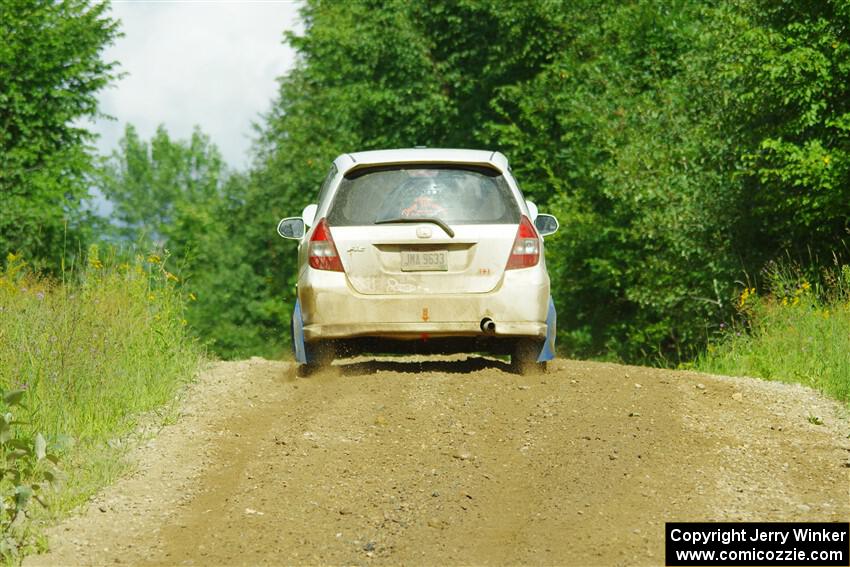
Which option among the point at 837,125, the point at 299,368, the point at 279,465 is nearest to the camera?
the point at 279,465

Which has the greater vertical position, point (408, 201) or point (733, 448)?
point (408, 201)

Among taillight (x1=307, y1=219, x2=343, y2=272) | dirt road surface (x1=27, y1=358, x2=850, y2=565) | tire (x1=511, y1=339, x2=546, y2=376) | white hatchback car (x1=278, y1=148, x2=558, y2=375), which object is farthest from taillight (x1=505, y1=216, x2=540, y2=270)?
taillight (x1=307, y1=219, x2=343, y2=272)

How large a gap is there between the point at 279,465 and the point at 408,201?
3.16 m

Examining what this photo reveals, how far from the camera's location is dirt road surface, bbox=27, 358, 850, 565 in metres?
6.52

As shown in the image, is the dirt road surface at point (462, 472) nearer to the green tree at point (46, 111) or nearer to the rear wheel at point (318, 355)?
the rear wheel at point (318, 355)

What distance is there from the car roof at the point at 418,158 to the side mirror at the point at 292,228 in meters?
0.71

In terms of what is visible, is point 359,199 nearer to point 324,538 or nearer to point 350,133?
point 324,538

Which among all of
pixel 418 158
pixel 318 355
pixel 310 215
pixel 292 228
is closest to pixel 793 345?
pixel 418 158

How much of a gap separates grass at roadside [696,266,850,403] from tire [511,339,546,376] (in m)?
2.28

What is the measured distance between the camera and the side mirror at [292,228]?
1120 centimetres

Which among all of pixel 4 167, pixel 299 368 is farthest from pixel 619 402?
pixel 4 167

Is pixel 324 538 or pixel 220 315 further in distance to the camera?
pixel 220 315

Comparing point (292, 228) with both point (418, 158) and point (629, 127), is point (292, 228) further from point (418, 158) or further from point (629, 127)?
point (629, 127)

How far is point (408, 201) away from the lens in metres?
10.5
